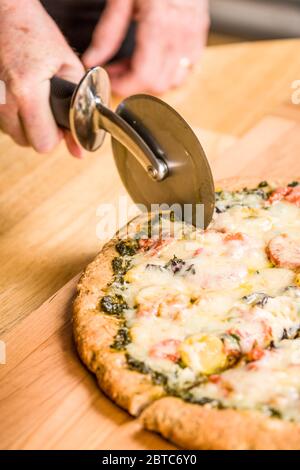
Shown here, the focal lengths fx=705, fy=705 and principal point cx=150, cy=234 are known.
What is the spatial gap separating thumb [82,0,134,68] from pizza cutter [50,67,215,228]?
1.24 m

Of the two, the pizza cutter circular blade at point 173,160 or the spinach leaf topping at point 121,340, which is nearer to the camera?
the spinach leaf topping at point 121,340

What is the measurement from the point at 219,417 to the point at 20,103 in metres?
1.44

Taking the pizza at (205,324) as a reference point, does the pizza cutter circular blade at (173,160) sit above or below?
above

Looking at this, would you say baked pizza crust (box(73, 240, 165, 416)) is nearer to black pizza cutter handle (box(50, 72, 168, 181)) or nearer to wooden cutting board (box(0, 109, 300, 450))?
wooden cutting board (box(0, 109, 300, 450))

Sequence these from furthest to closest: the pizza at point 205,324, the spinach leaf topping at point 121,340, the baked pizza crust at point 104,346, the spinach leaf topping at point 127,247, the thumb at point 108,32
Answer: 1. the thumb at point 108,32
2. the spinach leaf topping at point 127,247
3. the spinach leaf topping at point 121,340
4. the baked pizza crust at point 104,346
5. the pizza at point 205,324

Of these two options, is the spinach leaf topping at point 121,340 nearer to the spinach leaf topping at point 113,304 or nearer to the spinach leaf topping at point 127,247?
the spinach leaf topping at point 113,304

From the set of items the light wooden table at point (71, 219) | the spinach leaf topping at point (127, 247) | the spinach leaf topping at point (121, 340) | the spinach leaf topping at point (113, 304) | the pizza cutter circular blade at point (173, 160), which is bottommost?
the light wooden table at point (71, 219)

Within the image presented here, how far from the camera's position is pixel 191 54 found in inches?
159

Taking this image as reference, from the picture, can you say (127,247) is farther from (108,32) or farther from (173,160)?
(108,32)

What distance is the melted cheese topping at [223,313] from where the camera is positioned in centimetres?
180

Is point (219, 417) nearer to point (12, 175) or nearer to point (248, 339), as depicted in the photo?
point (248, 339)

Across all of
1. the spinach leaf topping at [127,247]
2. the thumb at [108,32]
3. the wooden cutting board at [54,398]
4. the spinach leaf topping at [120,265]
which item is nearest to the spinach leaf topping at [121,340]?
the wooden cutting board at [54,398]

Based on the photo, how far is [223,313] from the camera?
204 cm

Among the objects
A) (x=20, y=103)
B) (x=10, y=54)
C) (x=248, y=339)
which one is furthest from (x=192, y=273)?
(x=10, y=54)
